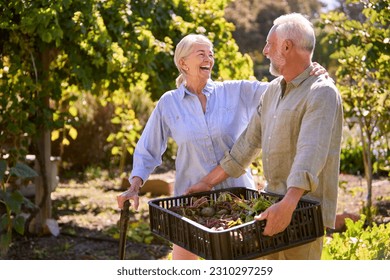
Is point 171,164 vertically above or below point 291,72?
below

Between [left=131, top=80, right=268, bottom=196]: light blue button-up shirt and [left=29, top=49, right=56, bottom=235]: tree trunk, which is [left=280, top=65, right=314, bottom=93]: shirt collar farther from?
[left=29, top=49, right=56, bottom=235]: tree trunk

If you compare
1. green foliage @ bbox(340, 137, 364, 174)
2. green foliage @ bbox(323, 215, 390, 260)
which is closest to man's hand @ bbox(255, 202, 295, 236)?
green foliage @ bbox(323, 215, 390, 260)

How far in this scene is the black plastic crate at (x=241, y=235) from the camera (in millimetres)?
2170

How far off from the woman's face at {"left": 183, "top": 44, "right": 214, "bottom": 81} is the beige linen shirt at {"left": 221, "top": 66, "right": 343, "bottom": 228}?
0.44m

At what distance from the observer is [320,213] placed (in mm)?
2361

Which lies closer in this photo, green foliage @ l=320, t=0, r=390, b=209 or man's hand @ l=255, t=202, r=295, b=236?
man's hand @ l=255, t=202, r=295, b=236

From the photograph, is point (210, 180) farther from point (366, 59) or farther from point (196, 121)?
point (366, 59)

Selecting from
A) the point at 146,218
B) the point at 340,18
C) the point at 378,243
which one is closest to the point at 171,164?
the point at 146,218

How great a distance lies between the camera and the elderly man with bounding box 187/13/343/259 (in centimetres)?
231

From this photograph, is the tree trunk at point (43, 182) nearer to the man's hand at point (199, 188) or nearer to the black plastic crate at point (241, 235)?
the man's hand at point (199, 188)

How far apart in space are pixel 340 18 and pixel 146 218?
2861 mm

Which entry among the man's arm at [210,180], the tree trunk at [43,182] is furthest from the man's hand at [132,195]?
the tree trunk at [43,182]
